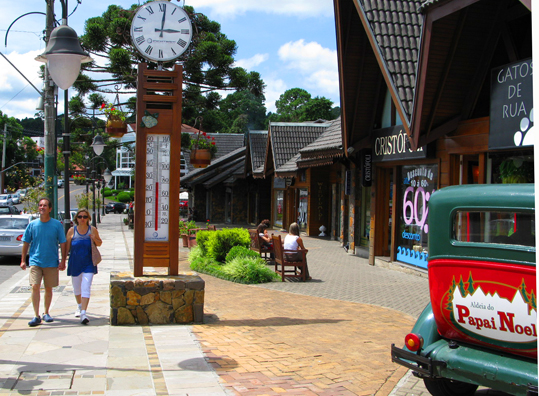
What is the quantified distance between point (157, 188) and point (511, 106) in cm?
635

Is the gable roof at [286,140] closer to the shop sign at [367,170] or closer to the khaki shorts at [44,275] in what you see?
the shop sign at [367,170]

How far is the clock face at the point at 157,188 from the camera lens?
8391mm

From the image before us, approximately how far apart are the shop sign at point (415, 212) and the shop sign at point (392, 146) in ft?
1.51

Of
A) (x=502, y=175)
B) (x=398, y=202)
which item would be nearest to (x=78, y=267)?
(x=502, y=175)

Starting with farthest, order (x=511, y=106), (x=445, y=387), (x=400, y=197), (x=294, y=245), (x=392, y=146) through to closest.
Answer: (x=400, y=197) → (x=392, y=146) → (x=294, y=245) → (x=511, y=106) → (x=445, y=387)

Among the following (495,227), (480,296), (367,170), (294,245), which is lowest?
(294,245)

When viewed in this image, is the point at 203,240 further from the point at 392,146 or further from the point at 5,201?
the point at 5,201

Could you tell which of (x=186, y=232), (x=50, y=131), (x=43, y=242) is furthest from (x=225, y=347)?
(x=186, y=232)

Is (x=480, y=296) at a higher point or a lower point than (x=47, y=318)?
higher

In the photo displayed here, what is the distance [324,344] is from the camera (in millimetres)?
7172

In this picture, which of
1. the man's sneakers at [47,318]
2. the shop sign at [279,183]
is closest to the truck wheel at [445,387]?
the man's sneakers at [47,318]

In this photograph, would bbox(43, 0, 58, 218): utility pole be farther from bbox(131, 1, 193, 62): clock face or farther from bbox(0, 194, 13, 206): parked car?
bbox(0, 194, 13, 206): parked car

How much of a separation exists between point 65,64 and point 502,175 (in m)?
8.05

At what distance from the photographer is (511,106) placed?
32.5 feet
